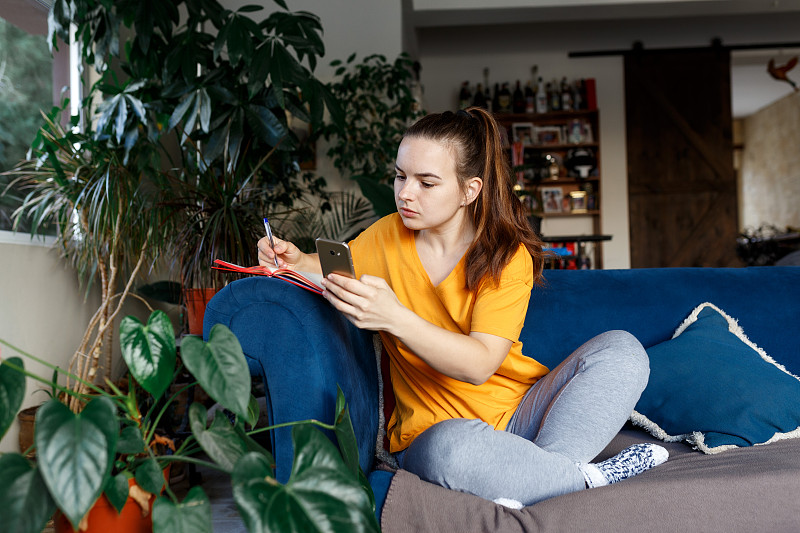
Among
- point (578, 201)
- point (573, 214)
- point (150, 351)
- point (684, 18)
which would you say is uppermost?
point (684, 18)

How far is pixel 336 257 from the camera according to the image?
110 cm

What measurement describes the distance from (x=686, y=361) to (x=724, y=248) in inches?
239

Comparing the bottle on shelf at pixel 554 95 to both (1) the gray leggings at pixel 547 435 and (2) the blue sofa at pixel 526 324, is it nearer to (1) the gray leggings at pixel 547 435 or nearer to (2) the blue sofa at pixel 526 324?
(2) the blue sofa at pixel 526 324

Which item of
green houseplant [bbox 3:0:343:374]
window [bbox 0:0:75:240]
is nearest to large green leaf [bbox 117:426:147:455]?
green houseplant [bbox 3:0:343:374]

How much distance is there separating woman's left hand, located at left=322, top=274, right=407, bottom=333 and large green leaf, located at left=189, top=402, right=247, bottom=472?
31 cm

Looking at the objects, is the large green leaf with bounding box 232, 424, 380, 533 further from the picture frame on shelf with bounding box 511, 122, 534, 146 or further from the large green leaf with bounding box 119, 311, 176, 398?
the picture frame on shelf with bounding box 511, 122, 534, 146

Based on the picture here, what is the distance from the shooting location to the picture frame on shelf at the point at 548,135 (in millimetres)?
6832

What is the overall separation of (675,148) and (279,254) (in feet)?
21.1

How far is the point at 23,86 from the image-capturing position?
8.96 ft

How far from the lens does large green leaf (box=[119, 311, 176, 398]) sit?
30.5 inches

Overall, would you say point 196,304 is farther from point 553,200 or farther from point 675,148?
point 675,148

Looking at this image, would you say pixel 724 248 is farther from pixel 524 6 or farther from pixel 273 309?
pixel 273 309

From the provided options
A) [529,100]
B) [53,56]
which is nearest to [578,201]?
[529,100]

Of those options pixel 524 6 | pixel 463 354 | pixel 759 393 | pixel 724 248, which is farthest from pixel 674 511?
pixel 724 248
